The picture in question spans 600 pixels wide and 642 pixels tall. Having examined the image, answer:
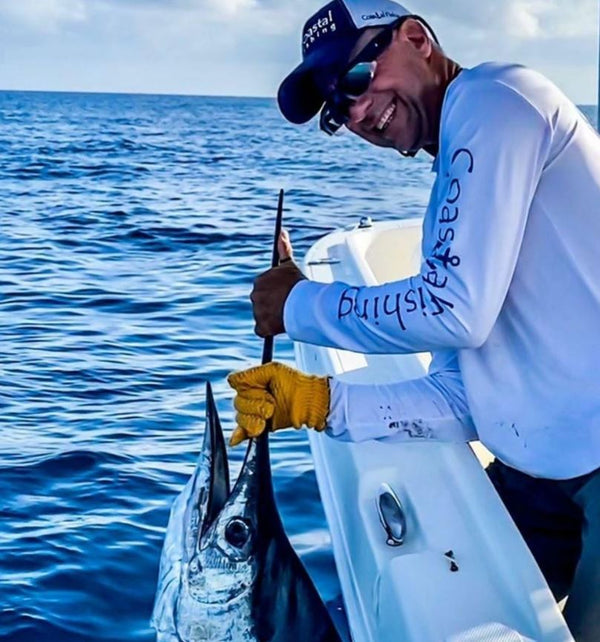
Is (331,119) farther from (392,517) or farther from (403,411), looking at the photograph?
(392,517)

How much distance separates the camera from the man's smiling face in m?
2.19

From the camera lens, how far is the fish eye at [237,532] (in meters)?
2.18

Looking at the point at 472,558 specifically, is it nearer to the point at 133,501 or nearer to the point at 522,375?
the point at 522,375

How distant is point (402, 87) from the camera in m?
2.20

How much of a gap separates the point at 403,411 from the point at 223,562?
23.4 inches

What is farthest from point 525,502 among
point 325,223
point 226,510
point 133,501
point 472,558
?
point 325,223

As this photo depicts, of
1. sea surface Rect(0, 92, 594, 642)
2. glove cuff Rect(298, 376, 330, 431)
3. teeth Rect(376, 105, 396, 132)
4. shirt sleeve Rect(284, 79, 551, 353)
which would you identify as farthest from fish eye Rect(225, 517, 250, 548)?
sea surface Rect(0, 92, 594, 642)

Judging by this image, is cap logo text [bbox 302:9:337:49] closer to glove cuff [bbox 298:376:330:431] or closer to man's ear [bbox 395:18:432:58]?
man's ear [bbox 395:18:432:58]

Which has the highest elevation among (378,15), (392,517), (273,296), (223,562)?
(378,15)

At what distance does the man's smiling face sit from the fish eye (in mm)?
789

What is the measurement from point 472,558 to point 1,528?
8.94ft

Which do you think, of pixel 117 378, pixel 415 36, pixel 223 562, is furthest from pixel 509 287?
pixel 117 378

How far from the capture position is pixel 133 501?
15.9 feet

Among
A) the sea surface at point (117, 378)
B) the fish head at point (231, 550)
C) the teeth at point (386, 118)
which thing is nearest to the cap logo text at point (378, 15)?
the teeth at point (386, 118)
